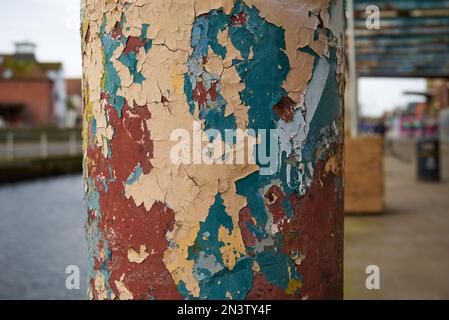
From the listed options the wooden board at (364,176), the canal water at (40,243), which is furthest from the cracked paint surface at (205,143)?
the wooden board at (364,176)

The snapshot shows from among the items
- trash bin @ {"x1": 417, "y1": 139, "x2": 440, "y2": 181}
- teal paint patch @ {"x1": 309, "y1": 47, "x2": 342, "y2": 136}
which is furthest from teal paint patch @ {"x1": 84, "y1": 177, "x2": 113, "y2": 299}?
trash bin @ {"x1": 417, "y1": 139, "x2": 440, "y2": 181}

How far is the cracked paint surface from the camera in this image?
4.53ft

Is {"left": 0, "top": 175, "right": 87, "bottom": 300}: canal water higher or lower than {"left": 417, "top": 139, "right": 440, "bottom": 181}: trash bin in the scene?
lower

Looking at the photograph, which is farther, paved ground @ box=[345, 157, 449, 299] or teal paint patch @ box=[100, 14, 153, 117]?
paved ground @ box=[345, 157, 449, 299]

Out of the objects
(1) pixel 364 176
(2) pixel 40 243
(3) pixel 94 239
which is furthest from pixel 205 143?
(2) pixel 40 243

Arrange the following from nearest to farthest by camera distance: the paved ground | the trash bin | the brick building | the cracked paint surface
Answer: the cracked paint surface < the paved ground < the trash bin < the brick building

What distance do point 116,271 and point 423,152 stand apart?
42.8 feet

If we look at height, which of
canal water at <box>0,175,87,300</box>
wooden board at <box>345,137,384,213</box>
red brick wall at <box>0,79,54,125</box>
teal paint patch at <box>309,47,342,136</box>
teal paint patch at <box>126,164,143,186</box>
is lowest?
canal water at <box>0,175,87,300</box>

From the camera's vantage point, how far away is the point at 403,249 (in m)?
6.62

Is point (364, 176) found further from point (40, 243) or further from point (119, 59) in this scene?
point (119, 59)

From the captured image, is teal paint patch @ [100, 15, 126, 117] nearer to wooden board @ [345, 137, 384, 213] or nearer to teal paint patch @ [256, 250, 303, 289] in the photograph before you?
teal paint patch @ [256, 250, 303, 289]

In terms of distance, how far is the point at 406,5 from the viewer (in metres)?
11.3

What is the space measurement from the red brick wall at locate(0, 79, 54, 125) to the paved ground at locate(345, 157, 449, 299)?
5620cm

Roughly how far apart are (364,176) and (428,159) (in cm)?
527
